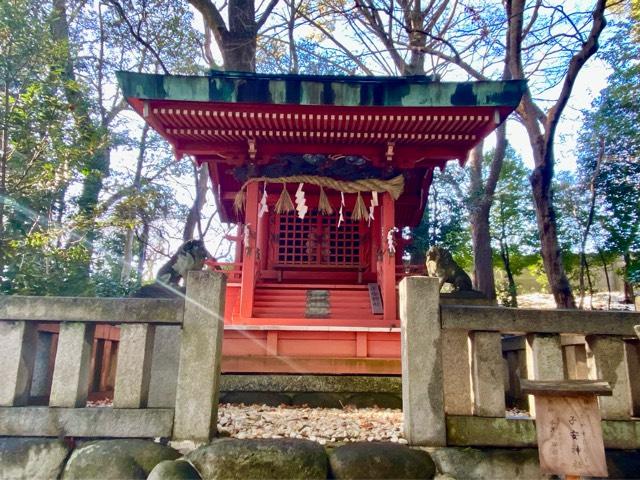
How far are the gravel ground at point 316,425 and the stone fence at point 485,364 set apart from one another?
0.40 meters

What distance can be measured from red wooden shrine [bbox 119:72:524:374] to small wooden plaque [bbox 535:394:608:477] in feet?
11.3

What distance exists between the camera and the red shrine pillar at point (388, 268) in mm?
7376

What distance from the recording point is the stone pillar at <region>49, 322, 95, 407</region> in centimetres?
351

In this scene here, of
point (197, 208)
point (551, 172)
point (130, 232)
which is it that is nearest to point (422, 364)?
point (551, 172)

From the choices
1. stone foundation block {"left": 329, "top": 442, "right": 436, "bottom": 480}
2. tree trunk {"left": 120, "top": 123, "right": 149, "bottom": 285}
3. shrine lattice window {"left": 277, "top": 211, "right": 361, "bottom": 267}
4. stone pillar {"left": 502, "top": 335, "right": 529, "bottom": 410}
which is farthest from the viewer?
tree trunk {"left": 120, "top": 123, "right": 149, "bottom": 285}

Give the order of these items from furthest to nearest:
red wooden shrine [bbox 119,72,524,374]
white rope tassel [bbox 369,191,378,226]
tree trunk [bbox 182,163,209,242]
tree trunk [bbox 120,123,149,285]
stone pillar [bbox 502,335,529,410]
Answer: tree trunk [bbox 182,163,209,242]
tree trunk [bbox 120,123,149,285]
white rope tassel [bbox 369,191,378,226]
red wooden shrine [bbox 119,72,524,374]
stone pillar [bbox 502,335,529,410]

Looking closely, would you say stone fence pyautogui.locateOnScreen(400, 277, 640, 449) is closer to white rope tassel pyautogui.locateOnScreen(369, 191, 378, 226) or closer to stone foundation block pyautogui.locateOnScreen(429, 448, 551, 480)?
stone foundation block pyautogui.locateOnScreen(429, 448, 551, 480)

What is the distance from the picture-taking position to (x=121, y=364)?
139 inches

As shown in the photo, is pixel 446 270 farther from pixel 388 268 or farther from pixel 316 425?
pixel 316 425

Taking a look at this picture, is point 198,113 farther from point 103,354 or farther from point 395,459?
point 395,459

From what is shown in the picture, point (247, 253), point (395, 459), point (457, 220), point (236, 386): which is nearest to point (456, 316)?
point (395, 459)

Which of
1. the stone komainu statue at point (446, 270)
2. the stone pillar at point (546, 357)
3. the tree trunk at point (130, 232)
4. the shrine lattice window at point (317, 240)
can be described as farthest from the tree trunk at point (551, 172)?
the tree trunk at point (130, 232)

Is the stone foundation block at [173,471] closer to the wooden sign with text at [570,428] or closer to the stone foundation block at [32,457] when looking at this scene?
the stone foundation block at [32,457]

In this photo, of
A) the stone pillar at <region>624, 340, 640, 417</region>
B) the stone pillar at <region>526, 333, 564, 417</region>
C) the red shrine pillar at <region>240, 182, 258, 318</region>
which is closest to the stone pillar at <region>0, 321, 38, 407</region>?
the red shrine pillar at <region>240, 182, 258, 318</region>
